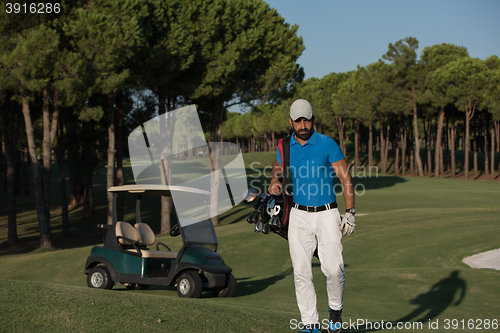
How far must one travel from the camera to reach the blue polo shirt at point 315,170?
14.8ft

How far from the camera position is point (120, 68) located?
21.3 metres

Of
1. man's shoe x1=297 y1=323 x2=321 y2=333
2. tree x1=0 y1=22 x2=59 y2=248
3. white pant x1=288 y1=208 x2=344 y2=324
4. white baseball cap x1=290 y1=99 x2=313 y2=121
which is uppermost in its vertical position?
tree x1=0 y1=22 x2=59 y2=248

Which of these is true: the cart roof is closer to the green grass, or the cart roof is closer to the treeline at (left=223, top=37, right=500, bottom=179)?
the green grass

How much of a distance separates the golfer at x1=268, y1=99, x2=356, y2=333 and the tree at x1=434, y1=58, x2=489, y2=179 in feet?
155

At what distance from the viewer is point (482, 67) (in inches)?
1789

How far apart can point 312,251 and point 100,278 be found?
570 centimetres

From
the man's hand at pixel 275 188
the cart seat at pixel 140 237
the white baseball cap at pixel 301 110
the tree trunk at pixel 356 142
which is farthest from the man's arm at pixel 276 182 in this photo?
the tree trunk at pixel 356 142

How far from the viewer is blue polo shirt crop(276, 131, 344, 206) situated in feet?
14.8

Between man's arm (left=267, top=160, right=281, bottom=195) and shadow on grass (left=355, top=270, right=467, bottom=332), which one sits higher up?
man's arm (left=267, top=160, right=281, bottom=195)

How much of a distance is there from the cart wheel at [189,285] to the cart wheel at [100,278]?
150 centimetres

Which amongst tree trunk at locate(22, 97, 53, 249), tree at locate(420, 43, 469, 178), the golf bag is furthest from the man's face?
tree at locate(420, 43, 469, 178)

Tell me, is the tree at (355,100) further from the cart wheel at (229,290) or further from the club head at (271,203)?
the club head at (271,203)

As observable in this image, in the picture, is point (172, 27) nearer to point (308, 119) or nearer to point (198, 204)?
point (198, 204)

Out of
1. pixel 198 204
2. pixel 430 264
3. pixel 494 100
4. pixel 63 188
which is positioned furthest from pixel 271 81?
pixel 494 100
